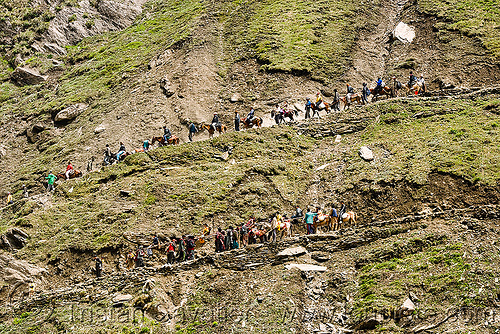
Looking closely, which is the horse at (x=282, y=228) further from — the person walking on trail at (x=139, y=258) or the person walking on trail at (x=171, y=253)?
the person walking on trail at (x=139, y=258)

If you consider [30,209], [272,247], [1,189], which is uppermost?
[272,247]

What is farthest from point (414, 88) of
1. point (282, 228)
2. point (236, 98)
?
point (282, 228)

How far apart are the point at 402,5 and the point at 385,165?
115 feet

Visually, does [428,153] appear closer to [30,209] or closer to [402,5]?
[30,209]

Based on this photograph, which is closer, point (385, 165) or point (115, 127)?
point (385, 165)

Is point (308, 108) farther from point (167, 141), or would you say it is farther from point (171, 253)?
point (171, 253)

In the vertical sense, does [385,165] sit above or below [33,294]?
above

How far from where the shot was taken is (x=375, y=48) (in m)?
55.4

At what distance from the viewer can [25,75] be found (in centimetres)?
6619

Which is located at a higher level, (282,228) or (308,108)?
(308,108)

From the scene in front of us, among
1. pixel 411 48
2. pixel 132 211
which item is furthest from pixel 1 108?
pixel 411 48

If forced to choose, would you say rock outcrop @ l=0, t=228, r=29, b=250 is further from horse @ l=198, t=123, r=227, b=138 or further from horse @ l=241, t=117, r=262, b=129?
horse @ l=241, t=117, r=262, b=129

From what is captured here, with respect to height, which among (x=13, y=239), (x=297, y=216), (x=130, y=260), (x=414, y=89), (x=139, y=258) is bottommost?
(x=13, y=239)

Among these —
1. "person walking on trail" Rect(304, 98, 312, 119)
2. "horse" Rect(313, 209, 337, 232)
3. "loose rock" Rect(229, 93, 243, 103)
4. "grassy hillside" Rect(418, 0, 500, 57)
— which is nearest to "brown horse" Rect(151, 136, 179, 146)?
"loose rock" Rect(229, 93, 243, 103)
